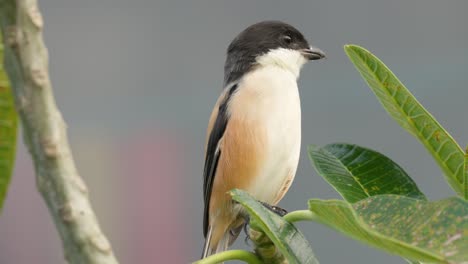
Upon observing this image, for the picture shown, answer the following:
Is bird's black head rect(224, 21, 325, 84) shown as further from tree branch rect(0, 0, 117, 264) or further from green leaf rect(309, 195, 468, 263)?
tree branch rect(0, 0, 117, 264)

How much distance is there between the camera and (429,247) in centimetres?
62

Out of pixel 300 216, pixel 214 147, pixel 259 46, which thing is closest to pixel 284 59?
pixel 259 46

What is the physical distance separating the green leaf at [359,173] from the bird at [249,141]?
2.78 ft

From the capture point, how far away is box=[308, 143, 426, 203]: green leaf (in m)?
1.01

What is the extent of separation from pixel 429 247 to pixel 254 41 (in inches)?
64.5

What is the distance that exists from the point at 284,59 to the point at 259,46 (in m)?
0.08

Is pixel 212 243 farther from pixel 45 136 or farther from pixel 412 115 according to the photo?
A: pixel 45 136

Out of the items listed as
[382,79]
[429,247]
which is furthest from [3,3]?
[382,79]

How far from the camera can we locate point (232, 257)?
33.0 inches

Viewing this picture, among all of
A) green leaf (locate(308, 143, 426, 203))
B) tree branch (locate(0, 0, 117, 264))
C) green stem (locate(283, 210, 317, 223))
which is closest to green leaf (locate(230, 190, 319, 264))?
green stem (locate(283, 210, 317, 223))

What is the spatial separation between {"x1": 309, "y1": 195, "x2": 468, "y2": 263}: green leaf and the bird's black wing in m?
1.29

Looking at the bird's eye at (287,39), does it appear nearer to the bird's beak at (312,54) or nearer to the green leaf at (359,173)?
the bird's beak at (312,54)

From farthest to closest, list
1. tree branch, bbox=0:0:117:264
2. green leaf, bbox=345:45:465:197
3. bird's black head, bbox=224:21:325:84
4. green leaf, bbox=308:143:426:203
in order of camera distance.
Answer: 1. bird's black head, bbox=224:21:325:84
2. green leaf, bbox=308:143:426:203
3. green leaf, bbox=345:45:465:197
4. tree branch, bbox=0:0:117:264

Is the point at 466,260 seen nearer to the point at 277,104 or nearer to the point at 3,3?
the point at 3,3
